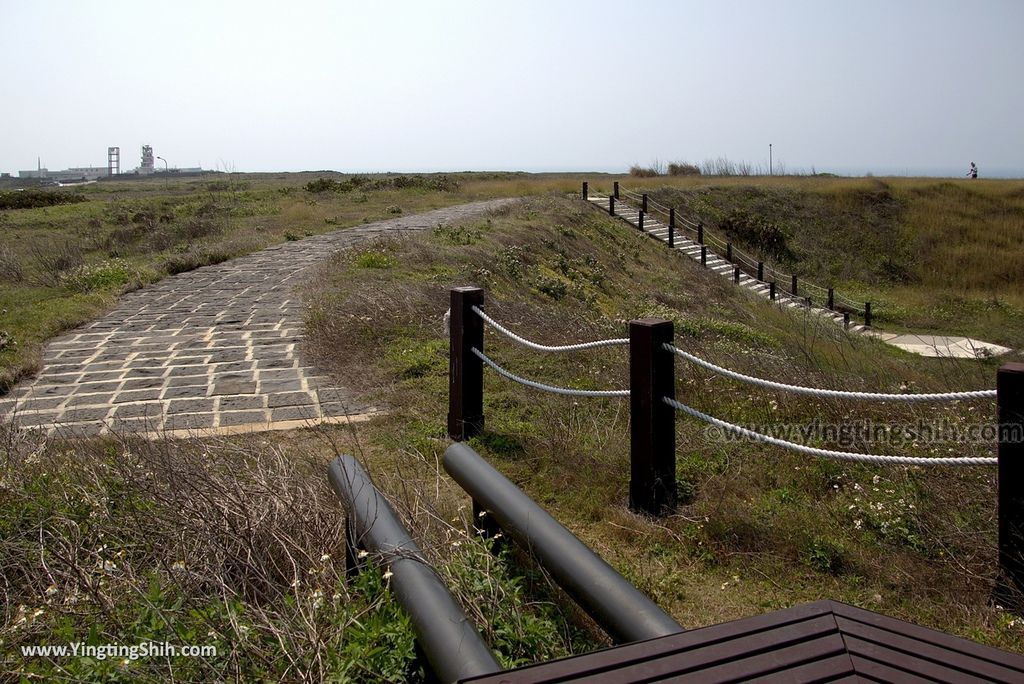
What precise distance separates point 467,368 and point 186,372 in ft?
10.8

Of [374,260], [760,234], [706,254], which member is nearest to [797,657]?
[374,260]

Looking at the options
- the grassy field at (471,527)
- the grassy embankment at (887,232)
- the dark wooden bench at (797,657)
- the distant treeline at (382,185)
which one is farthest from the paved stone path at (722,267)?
the dark wooden bench at (797,657)

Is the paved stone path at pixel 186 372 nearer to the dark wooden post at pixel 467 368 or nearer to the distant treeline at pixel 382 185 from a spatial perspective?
the dark wooden post at pixel 467 368

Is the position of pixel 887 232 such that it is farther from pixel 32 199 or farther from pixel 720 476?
pixel 32 199

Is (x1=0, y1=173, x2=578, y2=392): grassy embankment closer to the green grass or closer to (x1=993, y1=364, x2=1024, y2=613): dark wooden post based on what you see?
the green grass

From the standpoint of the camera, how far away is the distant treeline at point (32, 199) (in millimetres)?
33812

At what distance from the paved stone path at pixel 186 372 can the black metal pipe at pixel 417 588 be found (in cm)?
135

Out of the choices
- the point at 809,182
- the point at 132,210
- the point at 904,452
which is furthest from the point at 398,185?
the point at 904,452

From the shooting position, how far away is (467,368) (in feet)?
18.0

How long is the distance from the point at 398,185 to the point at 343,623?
34796 mm

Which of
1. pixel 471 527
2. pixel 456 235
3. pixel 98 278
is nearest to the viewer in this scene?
pixel 471 527

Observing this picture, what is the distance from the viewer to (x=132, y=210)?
29922 millimetres

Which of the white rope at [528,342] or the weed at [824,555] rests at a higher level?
the white rope at [528,342]

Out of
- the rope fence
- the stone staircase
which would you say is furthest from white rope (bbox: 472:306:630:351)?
the stone staircase
